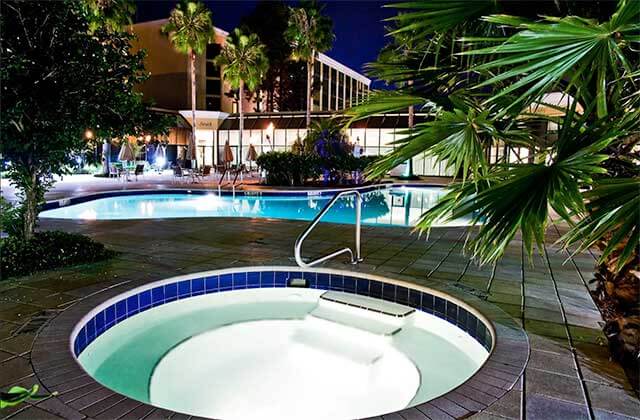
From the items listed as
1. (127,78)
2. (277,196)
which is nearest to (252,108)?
(277,196)

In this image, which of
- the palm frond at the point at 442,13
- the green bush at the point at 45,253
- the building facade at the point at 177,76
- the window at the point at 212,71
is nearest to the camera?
the palm frond at the point at 442,13

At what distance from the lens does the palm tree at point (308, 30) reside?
22859mm

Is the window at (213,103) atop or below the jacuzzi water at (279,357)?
atop

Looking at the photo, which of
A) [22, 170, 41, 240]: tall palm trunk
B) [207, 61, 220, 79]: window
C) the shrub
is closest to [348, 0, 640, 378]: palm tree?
[22, 170, 41, 240]: tall palm trunk

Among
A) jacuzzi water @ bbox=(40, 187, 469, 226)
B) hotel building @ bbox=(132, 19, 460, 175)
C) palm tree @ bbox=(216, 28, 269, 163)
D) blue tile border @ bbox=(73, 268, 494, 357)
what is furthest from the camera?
hotel building @ bbox=(132, 19, 460, 175)

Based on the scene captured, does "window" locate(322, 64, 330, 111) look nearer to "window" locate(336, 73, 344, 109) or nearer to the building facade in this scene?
"window" locate(336, 73, 344, 109)

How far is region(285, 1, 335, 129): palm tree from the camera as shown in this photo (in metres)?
22.9

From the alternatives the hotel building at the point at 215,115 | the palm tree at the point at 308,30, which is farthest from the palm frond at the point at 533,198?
the palm tree at the point at 308,30

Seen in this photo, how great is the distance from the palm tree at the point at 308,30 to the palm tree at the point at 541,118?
20.5m

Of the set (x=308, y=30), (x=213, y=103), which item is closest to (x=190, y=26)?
(x=308, y=30)

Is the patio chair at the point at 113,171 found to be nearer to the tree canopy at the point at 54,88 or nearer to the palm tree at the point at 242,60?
the palm tree at the point at 242,60

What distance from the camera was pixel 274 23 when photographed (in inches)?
1249

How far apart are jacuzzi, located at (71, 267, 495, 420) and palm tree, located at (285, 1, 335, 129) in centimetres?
1870

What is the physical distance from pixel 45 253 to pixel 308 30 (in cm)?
2063
